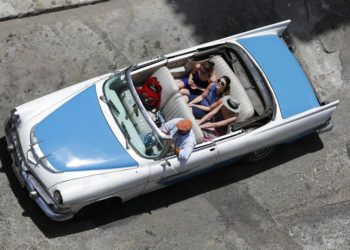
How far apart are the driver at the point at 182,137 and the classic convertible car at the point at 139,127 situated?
13 cm

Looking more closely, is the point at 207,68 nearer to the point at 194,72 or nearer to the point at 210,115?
Answer: the point at 194,72

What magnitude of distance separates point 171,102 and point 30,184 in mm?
2217

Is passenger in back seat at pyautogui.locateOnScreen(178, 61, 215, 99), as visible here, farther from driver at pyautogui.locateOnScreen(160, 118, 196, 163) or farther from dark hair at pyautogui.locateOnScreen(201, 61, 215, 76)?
driver at pyautogui.locateOnScreen(160, 118, 196, 163)

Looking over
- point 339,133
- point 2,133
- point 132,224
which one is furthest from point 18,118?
point 339,133

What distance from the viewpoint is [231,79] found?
8.46 metres

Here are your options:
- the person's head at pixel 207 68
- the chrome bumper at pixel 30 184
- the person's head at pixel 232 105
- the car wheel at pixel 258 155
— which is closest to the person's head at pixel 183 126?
the person's head at pixel 232 105

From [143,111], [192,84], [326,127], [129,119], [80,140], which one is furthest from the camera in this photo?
[326,127]

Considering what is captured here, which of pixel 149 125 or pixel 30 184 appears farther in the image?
pixel 149 125

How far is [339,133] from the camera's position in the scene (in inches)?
384

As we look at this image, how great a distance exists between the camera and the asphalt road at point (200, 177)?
8.08 m

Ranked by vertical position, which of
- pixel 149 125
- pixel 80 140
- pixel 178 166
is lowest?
pixel 178 166

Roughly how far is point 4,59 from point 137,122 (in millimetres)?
2962

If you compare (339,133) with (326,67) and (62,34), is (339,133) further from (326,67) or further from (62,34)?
(62,34)

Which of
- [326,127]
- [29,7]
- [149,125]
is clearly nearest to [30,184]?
[149,125]
